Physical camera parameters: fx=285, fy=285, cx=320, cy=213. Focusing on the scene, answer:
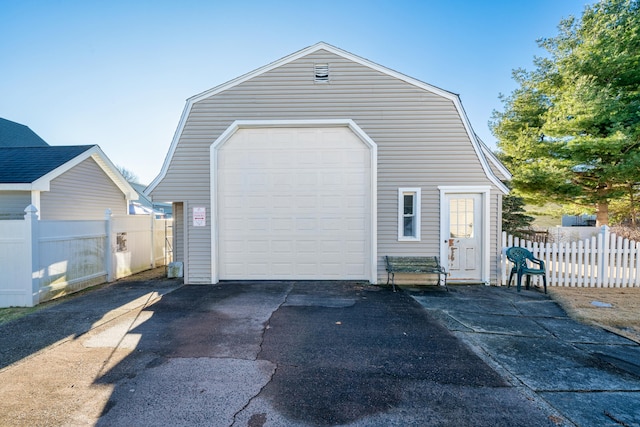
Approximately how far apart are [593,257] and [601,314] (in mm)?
2582

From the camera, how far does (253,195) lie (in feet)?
25.8

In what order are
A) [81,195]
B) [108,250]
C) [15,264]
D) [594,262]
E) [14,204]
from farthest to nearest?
[81,195] → [14,204] → [108,250] → [594,262] → [15,264]

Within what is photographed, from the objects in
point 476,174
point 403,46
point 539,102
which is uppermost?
point 403,46

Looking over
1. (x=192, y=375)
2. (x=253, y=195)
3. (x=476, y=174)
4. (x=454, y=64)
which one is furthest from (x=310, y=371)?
(x=454, y=64)

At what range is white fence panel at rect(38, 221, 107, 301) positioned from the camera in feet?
20.2

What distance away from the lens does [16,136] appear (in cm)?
1656

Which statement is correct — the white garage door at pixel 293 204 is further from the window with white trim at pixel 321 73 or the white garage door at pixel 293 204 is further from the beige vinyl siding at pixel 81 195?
the beige vinyl siding at pixel 81 195

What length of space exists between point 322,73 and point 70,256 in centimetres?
778

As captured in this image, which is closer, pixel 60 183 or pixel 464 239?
pixel 464 239

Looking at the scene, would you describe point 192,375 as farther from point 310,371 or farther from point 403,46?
point 403,46

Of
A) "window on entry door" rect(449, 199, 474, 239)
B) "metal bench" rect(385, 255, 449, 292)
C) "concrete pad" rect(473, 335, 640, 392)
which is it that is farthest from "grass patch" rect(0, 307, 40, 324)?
"window on entry door" rect(449, 199, 474, 239)

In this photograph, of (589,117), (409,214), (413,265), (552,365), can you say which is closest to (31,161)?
(409,214)

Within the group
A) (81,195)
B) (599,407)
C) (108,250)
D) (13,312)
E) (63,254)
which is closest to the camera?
(599,407)

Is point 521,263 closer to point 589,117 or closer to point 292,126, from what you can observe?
point 292,126
